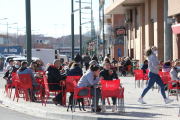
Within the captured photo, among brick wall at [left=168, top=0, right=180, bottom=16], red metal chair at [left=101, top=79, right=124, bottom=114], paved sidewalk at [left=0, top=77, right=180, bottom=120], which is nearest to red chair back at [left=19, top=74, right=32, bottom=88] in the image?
paved sidewalk at [left=0, top=77, right=180, bottom=120]

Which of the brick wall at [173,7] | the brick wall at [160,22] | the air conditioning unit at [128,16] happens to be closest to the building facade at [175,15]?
the brick wall at [173,7]

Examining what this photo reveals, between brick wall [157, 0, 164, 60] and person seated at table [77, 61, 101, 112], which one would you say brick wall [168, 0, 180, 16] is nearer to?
brick wall [157, 0, 164, 60]

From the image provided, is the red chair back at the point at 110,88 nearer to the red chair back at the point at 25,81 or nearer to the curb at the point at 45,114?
the curb at the point at 45,114

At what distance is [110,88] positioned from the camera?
32.5 feet

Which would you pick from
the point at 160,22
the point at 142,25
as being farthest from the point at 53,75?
the point at 142,25

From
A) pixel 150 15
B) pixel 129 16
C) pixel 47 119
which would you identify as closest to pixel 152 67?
pixel 47 119

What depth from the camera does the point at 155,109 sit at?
34.5ft

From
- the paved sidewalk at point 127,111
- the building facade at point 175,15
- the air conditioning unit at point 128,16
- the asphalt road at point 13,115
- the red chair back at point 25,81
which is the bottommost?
the asphalt road at point 13,115

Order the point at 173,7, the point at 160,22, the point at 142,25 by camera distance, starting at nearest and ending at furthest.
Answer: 1. the point at 173,7
2. the point at 160,22
3. the point at 142,25

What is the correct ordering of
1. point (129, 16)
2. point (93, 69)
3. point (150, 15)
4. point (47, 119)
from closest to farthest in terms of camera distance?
point (47, 119) < point (93, 69) < point (150, 15) < point (129, 16)

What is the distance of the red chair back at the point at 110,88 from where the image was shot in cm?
986

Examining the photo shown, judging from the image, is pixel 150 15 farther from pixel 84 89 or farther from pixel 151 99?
pixel 84 89

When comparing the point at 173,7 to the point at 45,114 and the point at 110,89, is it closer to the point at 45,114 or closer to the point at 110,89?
the point at 110,89

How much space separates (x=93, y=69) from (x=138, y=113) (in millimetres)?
1695
